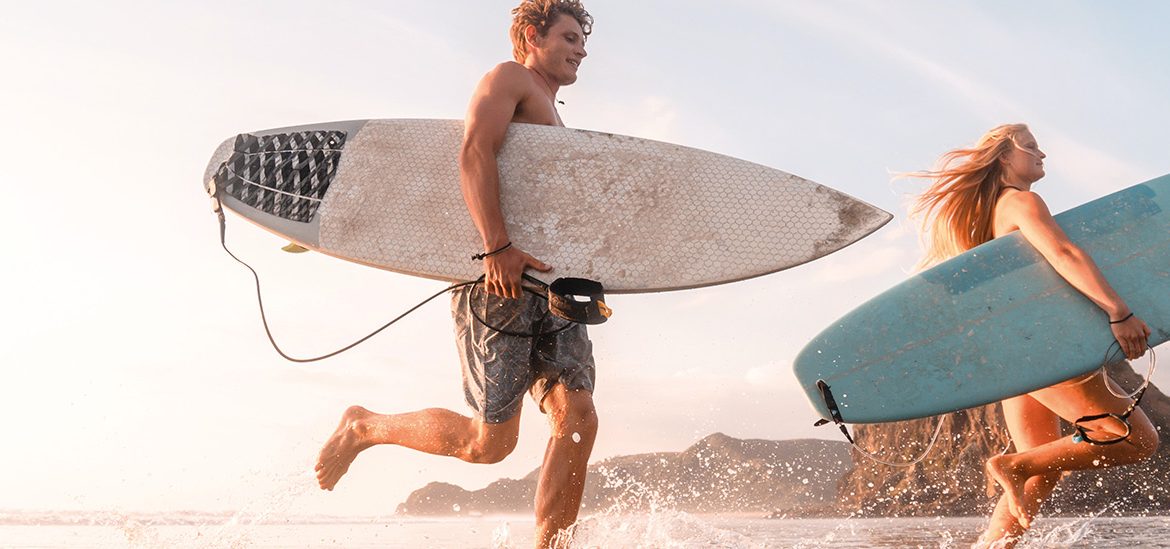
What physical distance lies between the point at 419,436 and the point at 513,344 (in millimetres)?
597

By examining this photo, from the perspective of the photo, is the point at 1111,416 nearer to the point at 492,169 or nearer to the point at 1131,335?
the point at 1131,335

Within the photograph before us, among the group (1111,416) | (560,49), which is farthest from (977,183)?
(560,49)

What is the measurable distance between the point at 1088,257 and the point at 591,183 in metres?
1.99

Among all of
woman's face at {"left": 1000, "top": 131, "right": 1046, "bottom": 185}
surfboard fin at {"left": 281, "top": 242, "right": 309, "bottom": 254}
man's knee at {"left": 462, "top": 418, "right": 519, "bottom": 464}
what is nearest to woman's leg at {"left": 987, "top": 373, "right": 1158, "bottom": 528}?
woman's face at {"left": 1000, "top": 131, "right": 1046, "bottom": 185}

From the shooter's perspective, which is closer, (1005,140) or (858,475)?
(1005,140)

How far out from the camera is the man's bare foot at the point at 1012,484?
3463mm

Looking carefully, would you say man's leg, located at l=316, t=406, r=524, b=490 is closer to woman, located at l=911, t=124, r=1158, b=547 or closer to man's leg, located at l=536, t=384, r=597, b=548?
man's leg, located at l=536, t=384, r=597, b=548

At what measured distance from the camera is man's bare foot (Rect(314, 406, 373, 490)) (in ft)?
12.0

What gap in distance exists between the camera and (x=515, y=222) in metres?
3.42

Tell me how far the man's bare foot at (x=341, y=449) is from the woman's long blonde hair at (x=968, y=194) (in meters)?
2.59

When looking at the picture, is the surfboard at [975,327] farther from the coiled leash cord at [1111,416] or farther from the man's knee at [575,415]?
the man's knee at [575,415]

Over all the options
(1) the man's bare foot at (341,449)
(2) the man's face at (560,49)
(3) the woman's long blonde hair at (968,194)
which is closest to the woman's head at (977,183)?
(3) the woman's long blonde hair at (968,194)

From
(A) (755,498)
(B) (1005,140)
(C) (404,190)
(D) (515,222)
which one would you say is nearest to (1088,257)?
(B) (1005,140)

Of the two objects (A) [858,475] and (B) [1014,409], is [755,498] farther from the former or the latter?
(B) [1014,409]
